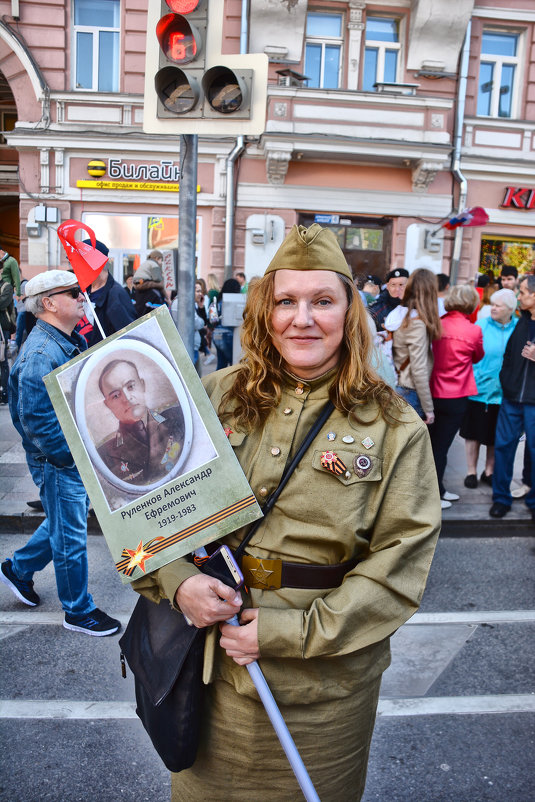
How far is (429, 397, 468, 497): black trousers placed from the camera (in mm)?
6152

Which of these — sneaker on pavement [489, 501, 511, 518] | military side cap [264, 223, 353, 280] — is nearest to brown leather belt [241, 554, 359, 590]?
military side cap [264, 223, 353, 280]

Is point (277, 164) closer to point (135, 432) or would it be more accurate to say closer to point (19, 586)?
point (19, 586)

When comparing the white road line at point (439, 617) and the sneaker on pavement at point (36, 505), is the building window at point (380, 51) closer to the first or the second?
the sneaker on pavement at point (36, 505)

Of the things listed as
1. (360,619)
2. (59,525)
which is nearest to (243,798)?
(360,619)

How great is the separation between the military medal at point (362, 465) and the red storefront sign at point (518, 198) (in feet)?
50.0

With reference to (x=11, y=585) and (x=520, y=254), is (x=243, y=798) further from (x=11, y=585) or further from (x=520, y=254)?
(x=520, y=254)

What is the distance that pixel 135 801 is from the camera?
107 inches

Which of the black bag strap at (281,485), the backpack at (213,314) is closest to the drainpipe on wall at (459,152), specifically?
the backpack at (213,314)

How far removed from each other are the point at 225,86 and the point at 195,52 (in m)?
0.30

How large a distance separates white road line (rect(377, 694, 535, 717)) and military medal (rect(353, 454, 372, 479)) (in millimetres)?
2173

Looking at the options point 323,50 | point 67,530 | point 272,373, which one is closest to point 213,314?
point 323,50

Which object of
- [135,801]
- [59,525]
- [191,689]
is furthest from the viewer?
[59,525]

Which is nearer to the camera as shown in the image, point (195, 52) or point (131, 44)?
point (195, 52)

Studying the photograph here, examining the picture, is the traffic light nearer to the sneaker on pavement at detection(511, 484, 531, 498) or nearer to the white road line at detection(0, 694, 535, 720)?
the white road line at detection(0, 694, 535, 720)
